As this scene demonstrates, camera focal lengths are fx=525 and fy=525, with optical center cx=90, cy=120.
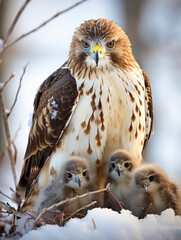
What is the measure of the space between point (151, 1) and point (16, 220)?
6.07 metres

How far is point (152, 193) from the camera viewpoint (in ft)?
12.9

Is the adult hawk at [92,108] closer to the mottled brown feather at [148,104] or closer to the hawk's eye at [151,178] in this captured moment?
the mottled brown feather at [148,104]

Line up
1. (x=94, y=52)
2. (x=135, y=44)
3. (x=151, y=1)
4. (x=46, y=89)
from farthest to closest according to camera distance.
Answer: (x=151, y=1)
(x=135, y=44)
(x=46, y=89)
(x=94, y=52)

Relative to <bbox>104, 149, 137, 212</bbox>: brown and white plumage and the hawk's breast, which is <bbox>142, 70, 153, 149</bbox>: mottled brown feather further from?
<bbox>104, 149, 137, 212</bbox>: brown and white plumage

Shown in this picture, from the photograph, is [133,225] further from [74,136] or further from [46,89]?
[46,89]

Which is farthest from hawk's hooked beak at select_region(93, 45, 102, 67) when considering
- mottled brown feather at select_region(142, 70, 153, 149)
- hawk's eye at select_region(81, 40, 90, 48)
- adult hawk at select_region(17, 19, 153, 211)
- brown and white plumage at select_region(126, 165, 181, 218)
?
brown and white plumage at select_region(126, 165, 181, 218)

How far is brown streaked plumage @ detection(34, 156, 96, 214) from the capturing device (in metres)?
4.09

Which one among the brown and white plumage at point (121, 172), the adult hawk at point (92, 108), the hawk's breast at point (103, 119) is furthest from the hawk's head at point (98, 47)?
the brown and white plumage at point (121, 172)

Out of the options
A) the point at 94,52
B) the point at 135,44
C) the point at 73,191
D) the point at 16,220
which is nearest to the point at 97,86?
the point at 94,52

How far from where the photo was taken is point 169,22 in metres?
9.33

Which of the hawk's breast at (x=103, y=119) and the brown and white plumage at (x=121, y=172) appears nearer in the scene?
the brown and white plumage at (x=121, y=172)

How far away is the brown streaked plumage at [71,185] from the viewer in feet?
13.4

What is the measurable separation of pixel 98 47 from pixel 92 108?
504 millimetres

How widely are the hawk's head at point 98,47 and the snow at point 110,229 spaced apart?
1.39 metres
